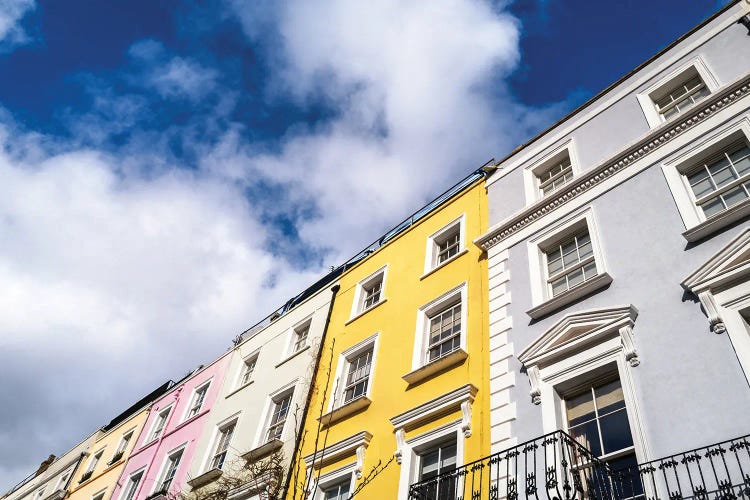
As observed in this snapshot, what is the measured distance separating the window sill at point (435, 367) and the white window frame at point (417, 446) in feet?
4.94

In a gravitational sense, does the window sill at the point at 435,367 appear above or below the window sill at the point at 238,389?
below

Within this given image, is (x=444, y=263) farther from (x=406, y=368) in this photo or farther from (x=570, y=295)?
(x=570, y=295)

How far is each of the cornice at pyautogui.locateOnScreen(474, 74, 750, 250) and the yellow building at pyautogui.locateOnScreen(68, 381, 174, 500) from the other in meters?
19.5

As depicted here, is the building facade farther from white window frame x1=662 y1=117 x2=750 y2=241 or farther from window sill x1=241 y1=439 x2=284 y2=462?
white window frame x1=662 y1=117 x2=750 y2=241

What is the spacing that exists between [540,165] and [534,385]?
24.1 feet

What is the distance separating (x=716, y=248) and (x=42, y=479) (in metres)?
37.2

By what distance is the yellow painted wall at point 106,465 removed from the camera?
1014 inches

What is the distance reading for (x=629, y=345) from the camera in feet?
32.4

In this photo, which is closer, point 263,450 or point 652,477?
point 652,477

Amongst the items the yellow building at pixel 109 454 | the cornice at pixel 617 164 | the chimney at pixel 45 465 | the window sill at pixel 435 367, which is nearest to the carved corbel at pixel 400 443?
the window sill at pixel 435 367

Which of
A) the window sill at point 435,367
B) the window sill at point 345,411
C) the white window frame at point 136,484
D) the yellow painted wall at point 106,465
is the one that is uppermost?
the yellow painted wall at point 106,465

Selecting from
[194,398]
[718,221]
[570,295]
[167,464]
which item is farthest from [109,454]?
[718,221]

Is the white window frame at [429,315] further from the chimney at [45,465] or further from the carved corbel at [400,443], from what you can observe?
the chimney at [45,465]

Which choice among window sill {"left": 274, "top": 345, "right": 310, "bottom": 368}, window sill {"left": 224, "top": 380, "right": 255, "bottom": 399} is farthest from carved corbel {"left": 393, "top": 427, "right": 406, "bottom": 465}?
window sill {"left": 224, "top": 380, "right": 255, "bottom": 399}
